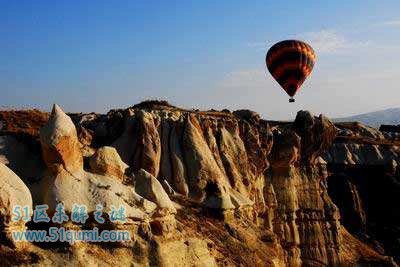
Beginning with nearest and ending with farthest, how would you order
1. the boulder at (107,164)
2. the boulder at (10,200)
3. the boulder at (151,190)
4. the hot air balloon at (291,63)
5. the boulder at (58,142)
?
the boulder at (10,200) < the boulder at (58,142) < the boulder at (107,164) < the boulder at (151,190) < the hot air balloon at (291,63)

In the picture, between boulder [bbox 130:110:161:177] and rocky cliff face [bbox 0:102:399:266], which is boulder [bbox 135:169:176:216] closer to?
rocky cliff face [bbox 0:102:399:266]

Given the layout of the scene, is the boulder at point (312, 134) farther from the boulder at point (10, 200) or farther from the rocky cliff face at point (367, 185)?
the boulder at point (10, 200)

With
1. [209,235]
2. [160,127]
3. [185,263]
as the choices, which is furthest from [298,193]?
[185,263]

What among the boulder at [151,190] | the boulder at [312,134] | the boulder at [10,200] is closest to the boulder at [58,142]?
the boulder at [10,200]

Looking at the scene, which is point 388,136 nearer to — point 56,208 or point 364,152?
point 364,152

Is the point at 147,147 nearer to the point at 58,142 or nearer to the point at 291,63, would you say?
the point at 58,142

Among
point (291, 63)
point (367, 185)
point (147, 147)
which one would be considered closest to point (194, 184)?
point (147, 147)

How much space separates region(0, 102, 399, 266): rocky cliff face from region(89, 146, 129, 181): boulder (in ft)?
0.12

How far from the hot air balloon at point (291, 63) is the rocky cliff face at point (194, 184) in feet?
10.7

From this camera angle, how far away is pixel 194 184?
104 ft

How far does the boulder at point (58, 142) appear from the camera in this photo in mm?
22281

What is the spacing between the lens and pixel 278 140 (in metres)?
44.8

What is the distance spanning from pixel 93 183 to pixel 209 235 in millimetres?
7142

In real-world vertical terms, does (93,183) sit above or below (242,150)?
below
